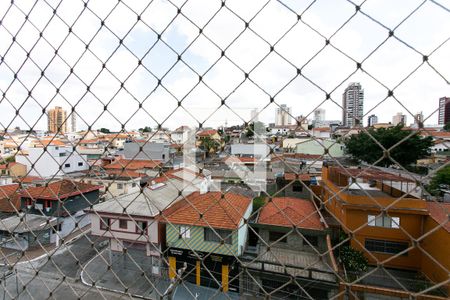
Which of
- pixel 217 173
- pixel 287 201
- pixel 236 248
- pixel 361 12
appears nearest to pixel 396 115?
pixel 361 12

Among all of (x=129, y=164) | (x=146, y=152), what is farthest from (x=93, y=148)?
(x=129, y=164)

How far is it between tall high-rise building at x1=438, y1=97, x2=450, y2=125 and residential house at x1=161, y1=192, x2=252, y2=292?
1.43ft

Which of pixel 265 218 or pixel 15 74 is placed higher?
pixel 15 74

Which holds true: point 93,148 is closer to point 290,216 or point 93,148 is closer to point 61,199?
point 61,199

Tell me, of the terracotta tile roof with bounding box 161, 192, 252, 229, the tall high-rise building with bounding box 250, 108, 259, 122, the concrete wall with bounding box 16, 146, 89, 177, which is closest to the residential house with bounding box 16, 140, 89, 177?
the concrete wall with bounding box 16, 146, 89, 177

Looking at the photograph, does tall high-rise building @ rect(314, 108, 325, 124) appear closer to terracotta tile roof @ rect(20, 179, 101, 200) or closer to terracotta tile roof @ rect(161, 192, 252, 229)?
terracotta tile roof @ rect(161, 192, 252, 229)

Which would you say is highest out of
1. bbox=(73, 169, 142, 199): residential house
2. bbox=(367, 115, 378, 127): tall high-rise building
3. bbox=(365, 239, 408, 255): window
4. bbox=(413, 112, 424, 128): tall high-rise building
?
bbox=(367, 115, 378, 127): tall high-rise building

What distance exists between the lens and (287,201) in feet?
15.4

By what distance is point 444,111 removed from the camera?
0.47 m

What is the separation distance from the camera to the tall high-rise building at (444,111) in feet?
1.48

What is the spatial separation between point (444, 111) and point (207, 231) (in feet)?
7.90

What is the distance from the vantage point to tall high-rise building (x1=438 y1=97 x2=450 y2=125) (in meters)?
0.45

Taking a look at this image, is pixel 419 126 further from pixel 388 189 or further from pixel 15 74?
pixel 388 189

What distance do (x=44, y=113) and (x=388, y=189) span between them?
3.42m
